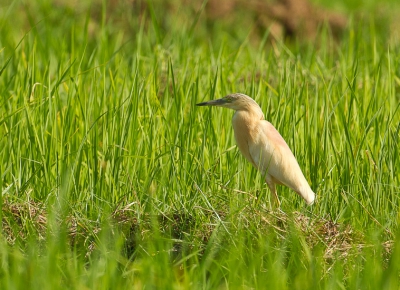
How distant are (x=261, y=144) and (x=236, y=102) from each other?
236 mm

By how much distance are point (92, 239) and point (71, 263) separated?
1.28ft

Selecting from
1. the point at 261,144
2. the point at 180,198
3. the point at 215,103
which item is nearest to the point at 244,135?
the point at 261,144

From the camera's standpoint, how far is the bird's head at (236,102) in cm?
374

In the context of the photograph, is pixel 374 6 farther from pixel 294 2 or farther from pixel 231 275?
pixel 231 275

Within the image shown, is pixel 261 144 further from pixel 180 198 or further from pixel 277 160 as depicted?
pixel 180 198

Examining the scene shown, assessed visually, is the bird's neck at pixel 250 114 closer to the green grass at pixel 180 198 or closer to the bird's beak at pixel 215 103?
the bird's beak at pixel 215 103

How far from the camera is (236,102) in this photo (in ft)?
12.3

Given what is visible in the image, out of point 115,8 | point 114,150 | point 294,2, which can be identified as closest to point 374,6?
point 294,2

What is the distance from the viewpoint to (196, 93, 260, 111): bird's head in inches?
147

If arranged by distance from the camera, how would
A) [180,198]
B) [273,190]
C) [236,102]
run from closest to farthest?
[180,198], [273,190], [236,102]

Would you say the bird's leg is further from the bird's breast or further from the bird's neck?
the bird's neck

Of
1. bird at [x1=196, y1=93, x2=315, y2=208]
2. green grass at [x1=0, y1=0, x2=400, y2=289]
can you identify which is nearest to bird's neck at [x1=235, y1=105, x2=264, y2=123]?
bird at [x1=196, y1=93, x2=315, y2=208]

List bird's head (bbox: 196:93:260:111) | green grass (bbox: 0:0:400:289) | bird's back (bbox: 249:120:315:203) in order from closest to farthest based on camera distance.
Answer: green grass (bbox: 0:0:400:289)
bird's back (bbox: 249:120:315:203)
bird's head (bbox: 196:93:260:111)

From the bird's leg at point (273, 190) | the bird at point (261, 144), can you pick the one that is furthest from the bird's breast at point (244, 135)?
the bird's leg at point (273, 190)
